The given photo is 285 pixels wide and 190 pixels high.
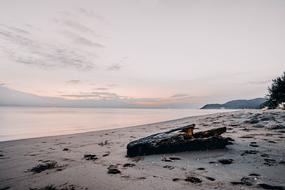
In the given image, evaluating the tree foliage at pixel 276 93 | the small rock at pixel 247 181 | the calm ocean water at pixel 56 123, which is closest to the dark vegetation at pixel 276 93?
the tree foliage at pixel 276 93

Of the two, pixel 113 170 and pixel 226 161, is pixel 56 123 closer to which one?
pixel 113 170

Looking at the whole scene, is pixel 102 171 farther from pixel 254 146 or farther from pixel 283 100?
pixel 283 100

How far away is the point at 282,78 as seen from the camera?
67.1ft

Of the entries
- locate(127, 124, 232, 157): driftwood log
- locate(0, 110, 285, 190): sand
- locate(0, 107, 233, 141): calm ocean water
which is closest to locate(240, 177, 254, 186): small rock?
locate(0, 110, 285, 190): sand

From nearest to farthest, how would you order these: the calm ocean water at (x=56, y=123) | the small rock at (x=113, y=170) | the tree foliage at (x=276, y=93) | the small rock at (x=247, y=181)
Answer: the small rock at (x=247, y=181) → the small rock at (x=113, y=170) → the calm ocean water at (x=56, y=123) → the tree foliage at (x=276, y=93)

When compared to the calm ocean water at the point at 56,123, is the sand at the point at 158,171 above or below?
above

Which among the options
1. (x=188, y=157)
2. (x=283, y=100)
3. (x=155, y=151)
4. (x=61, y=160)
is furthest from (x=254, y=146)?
(x=283, y=100)

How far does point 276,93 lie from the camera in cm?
2045

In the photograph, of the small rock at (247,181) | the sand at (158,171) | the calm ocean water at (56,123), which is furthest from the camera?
the calm ocean water at (56,123)

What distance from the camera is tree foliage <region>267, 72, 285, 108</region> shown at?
19859 millimetres

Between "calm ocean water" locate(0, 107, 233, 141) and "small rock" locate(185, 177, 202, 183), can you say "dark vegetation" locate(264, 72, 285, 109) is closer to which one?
"calm ocean water" locate(0, 107, 233, 141)

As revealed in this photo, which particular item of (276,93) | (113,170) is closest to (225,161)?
(113,170)

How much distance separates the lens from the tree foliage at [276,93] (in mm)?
19859

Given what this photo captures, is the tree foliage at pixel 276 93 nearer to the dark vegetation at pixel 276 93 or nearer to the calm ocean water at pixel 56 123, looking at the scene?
the dark vegetation at pixel 276 93
